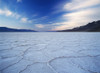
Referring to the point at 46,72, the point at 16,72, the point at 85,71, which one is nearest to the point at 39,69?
the point at 46,72

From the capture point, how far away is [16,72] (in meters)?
0.65

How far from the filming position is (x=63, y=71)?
672mm

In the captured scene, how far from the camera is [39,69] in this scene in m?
0.70

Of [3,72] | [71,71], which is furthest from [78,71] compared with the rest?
[3,72]

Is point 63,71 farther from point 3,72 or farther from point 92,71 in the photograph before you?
point 3,72

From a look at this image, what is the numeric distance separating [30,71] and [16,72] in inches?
6.1

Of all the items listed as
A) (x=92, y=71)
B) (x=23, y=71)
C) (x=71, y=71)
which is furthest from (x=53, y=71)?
(x=92, y=71)

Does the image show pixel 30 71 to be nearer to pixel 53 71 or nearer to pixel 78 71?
pixel 53 71

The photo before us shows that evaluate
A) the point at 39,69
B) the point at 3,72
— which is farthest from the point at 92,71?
the point at 3,72

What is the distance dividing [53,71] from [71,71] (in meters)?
0.21

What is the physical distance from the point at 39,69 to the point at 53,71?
172 millimetres

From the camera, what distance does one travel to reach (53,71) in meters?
0.66

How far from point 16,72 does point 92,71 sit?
86cm

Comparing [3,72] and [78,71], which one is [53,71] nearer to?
[78,71]
